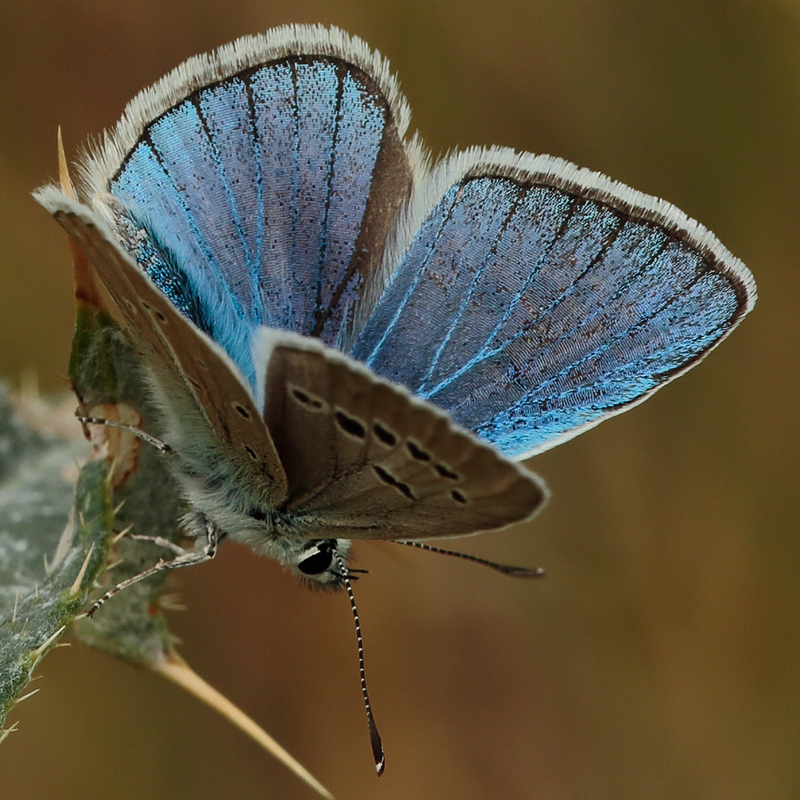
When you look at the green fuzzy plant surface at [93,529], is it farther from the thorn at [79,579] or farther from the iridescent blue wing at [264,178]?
the iridescent blue wing at [264,178]

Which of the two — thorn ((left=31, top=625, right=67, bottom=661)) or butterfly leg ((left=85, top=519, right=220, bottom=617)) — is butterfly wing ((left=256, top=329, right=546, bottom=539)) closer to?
butterfly leg ((left=85, top=519, right=220, bottom=617))

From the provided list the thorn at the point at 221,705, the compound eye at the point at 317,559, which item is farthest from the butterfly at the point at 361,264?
the thorn at the point at 221,705

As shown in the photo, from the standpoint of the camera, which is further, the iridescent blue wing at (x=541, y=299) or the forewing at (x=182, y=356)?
the iridescent blue wing at (x=541, y=299)

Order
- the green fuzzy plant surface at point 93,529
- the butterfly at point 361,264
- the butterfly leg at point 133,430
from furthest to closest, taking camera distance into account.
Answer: the butterfly at point 361,264
the butterfly leg at point 133,430
the green fuzzy plant surface at point 93,529

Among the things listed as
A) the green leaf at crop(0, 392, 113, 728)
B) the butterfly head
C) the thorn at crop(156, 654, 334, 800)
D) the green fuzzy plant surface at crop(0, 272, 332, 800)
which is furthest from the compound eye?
the green leaf at crop(0, 392, 113, 728)

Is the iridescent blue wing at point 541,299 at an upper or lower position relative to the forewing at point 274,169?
lower

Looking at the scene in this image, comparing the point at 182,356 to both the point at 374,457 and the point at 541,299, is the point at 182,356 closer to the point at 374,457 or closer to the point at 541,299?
the point at 374,457
